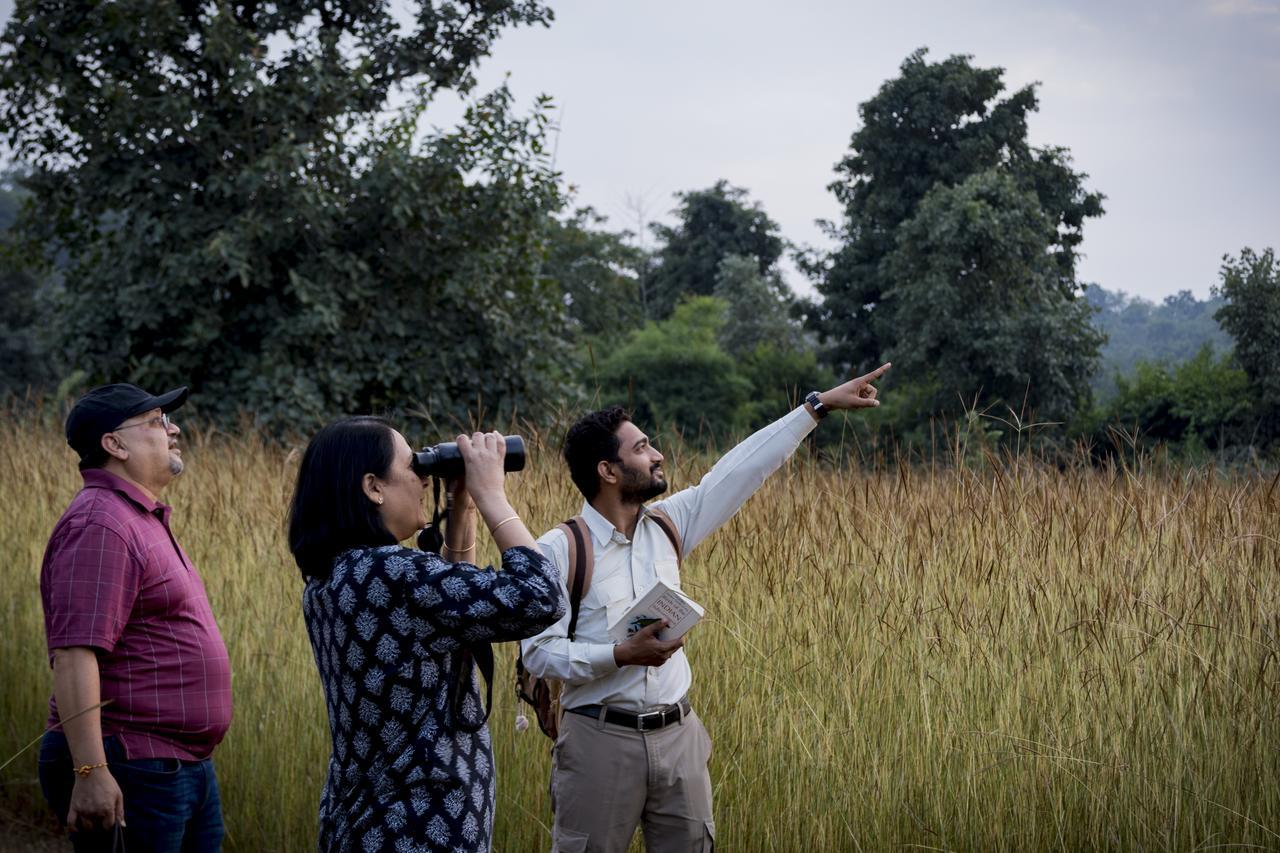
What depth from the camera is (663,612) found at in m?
2.95

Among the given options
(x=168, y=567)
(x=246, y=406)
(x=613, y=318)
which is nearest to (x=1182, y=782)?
(x=168, y=567)

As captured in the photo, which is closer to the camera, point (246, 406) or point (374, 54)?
point (246, 406)

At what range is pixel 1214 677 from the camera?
3652mm

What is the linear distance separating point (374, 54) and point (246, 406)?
4542 millimetres

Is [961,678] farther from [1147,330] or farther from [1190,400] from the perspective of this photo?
[1147,330]

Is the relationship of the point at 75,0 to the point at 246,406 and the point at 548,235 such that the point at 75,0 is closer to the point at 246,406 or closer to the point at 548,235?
the point at 246,406

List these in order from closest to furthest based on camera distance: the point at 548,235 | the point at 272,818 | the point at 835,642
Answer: the point at 835,642, the point at 272,818, the point at 548,235

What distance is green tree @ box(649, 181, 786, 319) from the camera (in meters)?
48.1

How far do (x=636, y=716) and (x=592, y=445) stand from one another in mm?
738

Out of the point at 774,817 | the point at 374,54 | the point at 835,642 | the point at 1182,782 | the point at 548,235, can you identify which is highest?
the point at 374,54

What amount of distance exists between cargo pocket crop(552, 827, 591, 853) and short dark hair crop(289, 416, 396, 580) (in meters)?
1.10

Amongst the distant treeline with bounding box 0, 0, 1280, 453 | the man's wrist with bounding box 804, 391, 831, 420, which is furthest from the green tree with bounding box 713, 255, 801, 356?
the man's wrist with bounding box 804, 391, 831, 420

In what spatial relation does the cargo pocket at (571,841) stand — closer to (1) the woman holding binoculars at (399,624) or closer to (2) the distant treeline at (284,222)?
(1) the woman holding binoculars at (399,624)

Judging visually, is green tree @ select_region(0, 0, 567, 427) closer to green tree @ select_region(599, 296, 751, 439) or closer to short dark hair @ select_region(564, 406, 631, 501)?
short dark hair @ select_region(564, 406, 631, 501)
